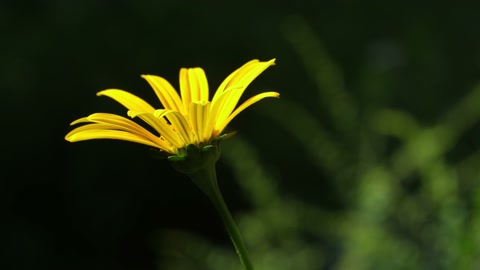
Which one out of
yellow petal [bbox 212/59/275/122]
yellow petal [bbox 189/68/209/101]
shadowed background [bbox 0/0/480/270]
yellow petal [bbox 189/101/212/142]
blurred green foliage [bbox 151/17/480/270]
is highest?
shadowed background [bbox 0/0/480/270]

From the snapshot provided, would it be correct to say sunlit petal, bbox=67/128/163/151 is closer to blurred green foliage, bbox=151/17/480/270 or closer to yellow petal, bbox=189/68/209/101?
yellow petal, bbox=189/68/209/101

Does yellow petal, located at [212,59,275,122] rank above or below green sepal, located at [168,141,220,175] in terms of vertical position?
above

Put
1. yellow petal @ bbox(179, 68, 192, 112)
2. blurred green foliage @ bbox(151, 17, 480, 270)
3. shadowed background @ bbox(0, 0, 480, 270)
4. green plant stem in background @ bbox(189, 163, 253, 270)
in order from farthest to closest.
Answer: shadowed background @ bbox(0, 0, 480, 270), blurred green foliage @ bbox(151, 17, 480, 270), yellow petal @ bbox(179, 68, 192, 112), green plant stem in background @ bbox(189, 163, 253, 270)

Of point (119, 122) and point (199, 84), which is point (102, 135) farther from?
point (199, 84)

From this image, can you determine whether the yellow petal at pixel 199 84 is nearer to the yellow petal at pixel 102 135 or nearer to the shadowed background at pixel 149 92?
the yellow petal at pixel 102 135

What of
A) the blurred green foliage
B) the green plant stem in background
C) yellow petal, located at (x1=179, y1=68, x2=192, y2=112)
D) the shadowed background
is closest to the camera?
the green plant stem in background

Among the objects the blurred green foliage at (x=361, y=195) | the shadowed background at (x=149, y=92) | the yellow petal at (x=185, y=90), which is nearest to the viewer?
the yellow petal at (x=185, y=90)

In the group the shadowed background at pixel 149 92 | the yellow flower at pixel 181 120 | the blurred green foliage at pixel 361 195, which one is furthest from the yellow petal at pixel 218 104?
the shadowed background at pixel 149 92

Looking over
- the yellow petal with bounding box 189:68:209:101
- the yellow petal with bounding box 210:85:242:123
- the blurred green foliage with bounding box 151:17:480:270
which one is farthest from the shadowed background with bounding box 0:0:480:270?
the yellow petal with bounding box 210:85:242:123

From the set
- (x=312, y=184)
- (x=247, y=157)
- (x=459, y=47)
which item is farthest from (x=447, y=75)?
(x=247, y=157)

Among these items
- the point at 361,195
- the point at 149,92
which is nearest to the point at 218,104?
the point at 361,195
